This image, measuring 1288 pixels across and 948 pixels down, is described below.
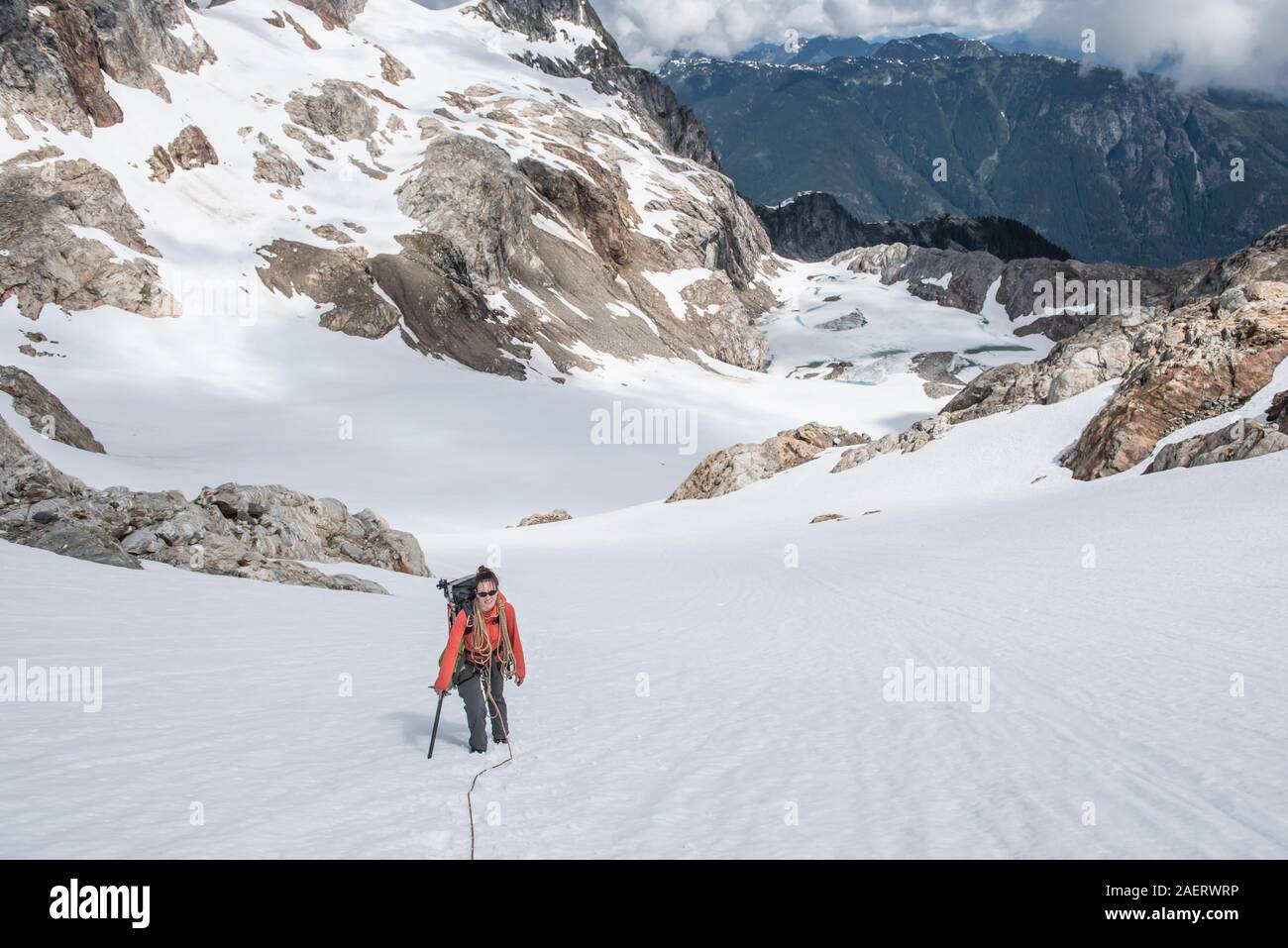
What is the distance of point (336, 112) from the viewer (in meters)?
100

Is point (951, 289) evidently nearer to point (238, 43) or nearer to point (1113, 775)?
point (238, 43)

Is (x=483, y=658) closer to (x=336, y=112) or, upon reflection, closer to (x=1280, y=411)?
(x=1280, y=411)

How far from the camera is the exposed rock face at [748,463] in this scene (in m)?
44.8

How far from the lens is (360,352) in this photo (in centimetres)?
7188

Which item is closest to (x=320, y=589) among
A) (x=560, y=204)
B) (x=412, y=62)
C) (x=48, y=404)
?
(x=48, y=404)

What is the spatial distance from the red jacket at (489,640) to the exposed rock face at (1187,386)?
24.8 m

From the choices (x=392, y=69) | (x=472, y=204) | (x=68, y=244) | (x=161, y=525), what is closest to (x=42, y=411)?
(x=161, y=525)

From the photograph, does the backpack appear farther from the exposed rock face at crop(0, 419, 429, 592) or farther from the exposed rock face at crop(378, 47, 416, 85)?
the exposed rock face at crop(378, 47, 416, 85)

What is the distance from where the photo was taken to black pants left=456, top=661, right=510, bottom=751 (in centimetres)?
714

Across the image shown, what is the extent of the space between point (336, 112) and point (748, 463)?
82175 millimetres

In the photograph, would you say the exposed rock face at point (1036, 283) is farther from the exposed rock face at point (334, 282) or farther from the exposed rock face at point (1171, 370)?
the exposed rock face at point (334, 282)

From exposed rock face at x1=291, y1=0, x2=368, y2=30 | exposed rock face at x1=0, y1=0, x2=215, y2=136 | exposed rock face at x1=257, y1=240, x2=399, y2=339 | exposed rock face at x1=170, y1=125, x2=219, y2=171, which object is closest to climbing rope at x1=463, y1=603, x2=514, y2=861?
exposed rock face at x1=257, y1=240, x2=399, y2=339

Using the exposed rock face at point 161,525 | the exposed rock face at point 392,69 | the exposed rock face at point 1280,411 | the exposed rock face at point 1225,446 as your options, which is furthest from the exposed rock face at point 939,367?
the exposed rock face at point 161,525
